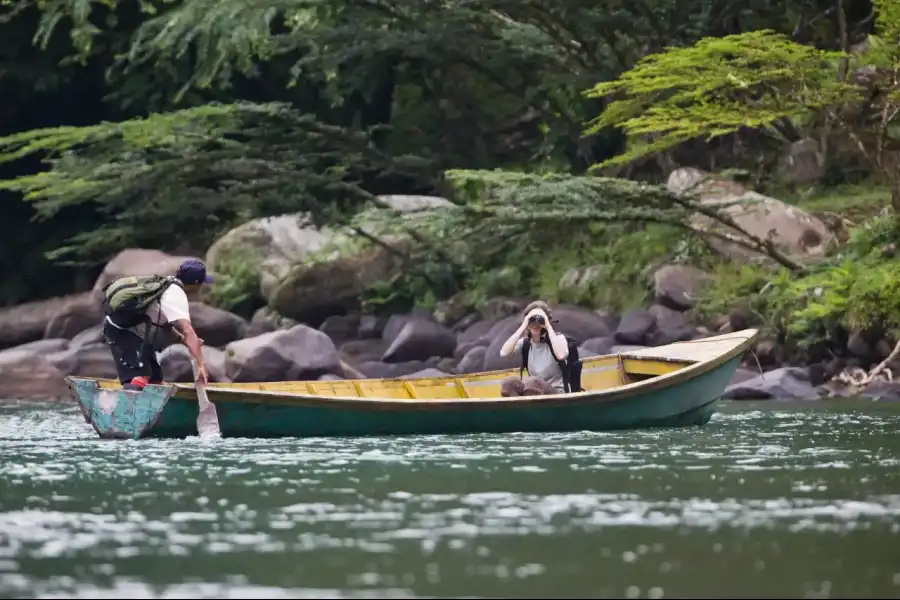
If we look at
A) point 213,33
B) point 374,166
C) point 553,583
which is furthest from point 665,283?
point 553,583

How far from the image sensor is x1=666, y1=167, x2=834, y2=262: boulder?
20.7 m

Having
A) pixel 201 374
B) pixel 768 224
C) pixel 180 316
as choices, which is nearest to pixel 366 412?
pixel 201 374

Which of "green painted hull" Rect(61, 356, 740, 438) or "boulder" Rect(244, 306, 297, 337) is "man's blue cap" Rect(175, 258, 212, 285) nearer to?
"green painted hull" Rect(61, 356, 740, 438)

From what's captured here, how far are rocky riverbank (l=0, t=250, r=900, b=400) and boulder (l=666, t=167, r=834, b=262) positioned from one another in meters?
0.70

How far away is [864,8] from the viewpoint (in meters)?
23.9

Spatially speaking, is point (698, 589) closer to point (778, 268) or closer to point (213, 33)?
point (778, 268)

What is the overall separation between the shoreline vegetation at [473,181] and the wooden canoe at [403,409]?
3.76 m

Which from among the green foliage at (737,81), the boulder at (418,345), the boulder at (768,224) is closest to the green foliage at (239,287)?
the boulder at (418,345)

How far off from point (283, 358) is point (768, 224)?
6447mm

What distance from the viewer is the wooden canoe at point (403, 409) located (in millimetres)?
12547

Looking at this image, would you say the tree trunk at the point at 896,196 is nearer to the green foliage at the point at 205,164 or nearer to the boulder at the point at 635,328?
the boulder at the point at 635,328

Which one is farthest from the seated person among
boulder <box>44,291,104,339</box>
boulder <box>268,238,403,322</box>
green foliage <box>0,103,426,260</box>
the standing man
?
boulder <box>44,291,104,339</box>

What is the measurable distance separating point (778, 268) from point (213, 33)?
872 centimetres

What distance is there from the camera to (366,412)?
1288cm
